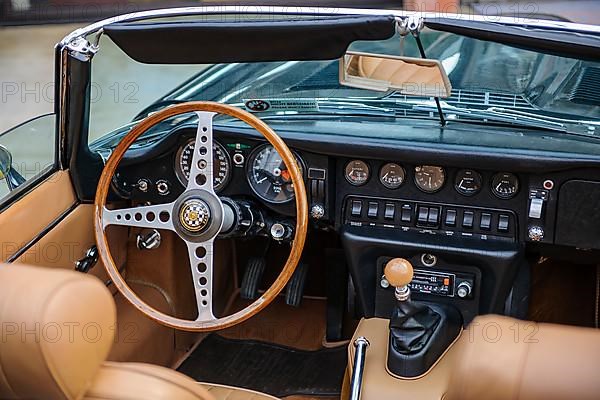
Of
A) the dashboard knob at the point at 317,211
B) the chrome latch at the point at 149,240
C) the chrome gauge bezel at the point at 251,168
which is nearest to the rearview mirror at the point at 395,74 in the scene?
the chrome gauge bezel at the point at 251,168

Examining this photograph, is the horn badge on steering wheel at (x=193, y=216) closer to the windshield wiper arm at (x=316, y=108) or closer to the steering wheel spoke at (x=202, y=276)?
the steering wheel spoke at (x=202, y=276)

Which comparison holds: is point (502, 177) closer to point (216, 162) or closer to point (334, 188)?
point (334, 188)

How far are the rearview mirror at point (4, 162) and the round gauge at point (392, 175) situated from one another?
118 cm

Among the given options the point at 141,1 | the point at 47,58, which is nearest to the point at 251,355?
the point at 47,58

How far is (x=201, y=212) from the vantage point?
263 centimetres

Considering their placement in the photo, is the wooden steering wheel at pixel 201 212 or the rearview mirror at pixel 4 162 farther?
the rearview mirror at pixel 4 162

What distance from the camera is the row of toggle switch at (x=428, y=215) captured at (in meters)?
2.86

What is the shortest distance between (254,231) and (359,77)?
0.66 meters

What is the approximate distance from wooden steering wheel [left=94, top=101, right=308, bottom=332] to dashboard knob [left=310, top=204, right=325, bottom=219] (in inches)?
11.4

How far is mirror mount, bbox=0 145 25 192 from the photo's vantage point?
283 cm

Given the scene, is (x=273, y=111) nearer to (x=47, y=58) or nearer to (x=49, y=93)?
(x=49, y=93)

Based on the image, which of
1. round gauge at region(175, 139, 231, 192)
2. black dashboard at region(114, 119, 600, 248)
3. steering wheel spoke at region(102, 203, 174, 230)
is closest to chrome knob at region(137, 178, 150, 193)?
black dashboard at region(114, 119, 600, 248)

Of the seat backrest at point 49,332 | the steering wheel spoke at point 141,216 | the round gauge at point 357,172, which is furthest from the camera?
the round gauge at point 357,172

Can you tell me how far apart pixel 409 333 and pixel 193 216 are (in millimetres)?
727
